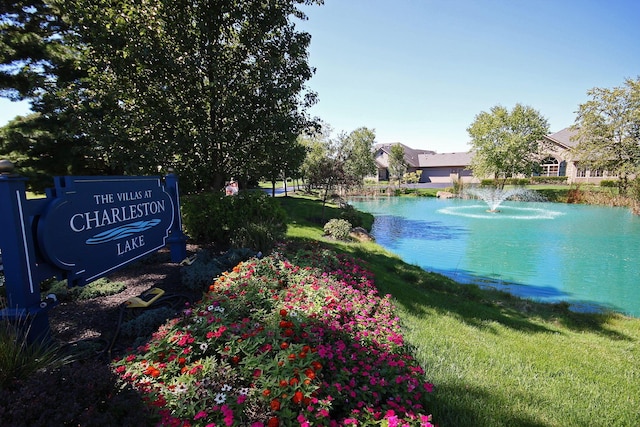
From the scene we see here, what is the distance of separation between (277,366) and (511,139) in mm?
36608

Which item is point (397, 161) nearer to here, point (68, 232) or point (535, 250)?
point (535, 250)

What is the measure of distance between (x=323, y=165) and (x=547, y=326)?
1228 centimetres

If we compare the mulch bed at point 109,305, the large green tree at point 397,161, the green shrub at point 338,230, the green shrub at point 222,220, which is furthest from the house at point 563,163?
the mulch bed at point 109,305

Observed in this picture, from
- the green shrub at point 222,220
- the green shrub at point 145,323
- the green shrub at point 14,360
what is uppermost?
the green shrub at point 222,220

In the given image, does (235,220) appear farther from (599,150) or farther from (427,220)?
(599,150)

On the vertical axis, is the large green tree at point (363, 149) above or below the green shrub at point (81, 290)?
above

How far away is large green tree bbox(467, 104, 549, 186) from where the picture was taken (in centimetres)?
3216

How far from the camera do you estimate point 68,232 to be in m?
3.03

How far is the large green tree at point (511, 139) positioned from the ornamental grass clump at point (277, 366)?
113 feet

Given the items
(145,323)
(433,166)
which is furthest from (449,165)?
(145,323)

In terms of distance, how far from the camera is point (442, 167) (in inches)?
2069

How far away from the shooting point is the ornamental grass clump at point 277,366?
1973 millimetres

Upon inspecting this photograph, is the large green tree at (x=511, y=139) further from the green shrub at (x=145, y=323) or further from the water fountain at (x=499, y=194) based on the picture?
the green shrub at (x=145, y=323)

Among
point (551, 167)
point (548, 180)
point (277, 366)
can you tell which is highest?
point (551, 167)
